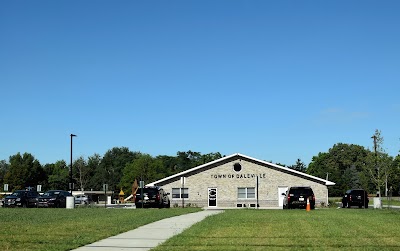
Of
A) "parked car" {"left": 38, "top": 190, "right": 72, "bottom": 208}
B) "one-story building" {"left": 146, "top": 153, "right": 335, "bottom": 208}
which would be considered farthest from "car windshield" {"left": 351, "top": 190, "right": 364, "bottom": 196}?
"parked car" {"left": 38, "top": 190, "right": 72, "bottom": 208}

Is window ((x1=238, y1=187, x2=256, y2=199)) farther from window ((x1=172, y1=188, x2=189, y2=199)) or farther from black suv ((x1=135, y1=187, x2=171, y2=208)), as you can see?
black suv ((x1=135, y1=187, x2=171, y2=208))

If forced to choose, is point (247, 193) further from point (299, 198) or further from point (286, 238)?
point (286, 238)

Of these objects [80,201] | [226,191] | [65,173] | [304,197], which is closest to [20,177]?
[65,173]

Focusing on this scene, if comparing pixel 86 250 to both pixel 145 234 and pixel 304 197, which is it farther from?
pixel 304 197

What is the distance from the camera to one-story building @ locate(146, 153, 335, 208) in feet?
164

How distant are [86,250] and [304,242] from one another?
4928mm

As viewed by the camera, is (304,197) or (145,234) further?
(304,197)

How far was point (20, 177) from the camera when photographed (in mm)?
117375

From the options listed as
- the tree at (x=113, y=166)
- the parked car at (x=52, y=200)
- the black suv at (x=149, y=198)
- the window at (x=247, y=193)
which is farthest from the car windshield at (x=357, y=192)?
the tree at (x=113, y=166)

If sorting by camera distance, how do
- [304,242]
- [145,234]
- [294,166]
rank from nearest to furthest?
[304,242]
[145,234]
[294,166]

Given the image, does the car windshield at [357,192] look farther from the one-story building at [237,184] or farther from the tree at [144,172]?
the tree at [144,172]

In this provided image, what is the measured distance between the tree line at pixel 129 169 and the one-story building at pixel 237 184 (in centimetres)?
3456

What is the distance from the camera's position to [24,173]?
118 meters

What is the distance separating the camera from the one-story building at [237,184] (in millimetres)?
50062
